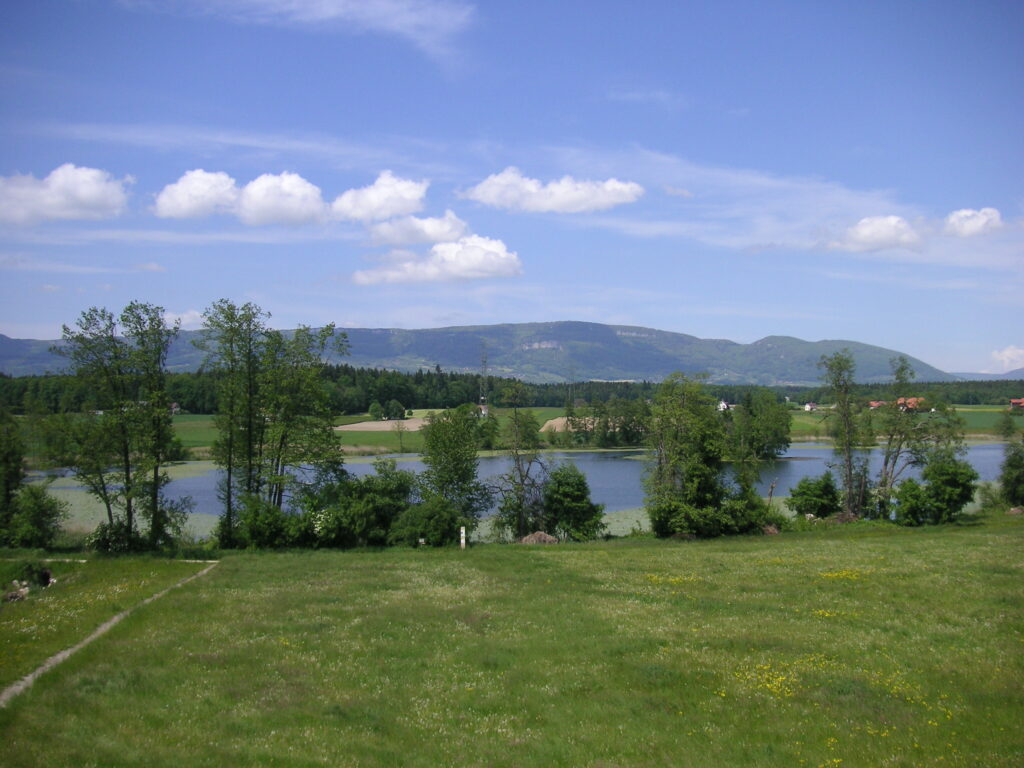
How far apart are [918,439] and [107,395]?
5328 cm

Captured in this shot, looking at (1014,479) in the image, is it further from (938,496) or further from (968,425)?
(968,425)

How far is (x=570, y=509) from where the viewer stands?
4256 centimetres

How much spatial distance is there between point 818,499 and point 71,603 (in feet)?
154

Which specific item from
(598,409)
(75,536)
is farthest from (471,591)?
(598,409)

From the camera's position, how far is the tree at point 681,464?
4178cm

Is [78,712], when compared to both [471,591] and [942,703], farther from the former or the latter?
[942,703]

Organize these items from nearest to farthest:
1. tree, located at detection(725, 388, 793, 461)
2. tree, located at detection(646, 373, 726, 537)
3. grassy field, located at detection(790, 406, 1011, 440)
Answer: tree, located at detection(646, 373, 726, 537) < tree, located at detection(725, 388, 793, 461) < grassy field, located at detection(790, 406, 1011, 440)

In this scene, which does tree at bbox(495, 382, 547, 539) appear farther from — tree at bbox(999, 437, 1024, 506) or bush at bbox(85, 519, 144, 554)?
tree at bbox(999, 437, 1024, 506)

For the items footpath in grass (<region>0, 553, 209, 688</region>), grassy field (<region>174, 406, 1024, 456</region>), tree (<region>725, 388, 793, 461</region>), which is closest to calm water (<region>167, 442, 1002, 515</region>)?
tree (<region>725, 388, 793, 461</region>)

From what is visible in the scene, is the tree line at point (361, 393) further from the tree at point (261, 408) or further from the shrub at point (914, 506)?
the shrub at point (914, 506)

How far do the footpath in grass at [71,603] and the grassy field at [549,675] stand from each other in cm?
38

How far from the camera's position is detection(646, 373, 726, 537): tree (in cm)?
4178

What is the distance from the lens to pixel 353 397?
5886 inches

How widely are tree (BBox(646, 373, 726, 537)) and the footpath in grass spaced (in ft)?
81.9
